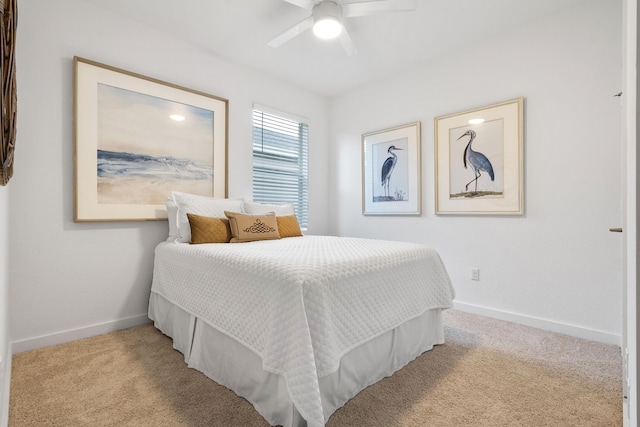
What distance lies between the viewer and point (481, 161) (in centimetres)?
281

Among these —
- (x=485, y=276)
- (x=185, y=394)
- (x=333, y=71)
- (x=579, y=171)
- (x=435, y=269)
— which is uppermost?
(x=333, y=71)

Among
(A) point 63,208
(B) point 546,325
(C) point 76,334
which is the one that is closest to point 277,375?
(C) point 76,334

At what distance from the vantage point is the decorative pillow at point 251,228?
2443 millimetres

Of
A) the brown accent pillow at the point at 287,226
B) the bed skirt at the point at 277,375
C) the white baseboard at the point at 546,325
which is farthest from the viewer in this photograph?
the brown accent pillow at the point at 287,226

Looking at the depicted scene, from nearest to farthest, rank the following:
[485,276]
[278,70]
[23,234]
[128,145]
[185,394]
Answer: [185,394], [23,234], [128,145], [485,276], [278,70]

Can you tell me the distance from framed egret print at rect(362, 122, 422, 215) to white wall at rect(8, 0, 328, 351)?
2172 mm

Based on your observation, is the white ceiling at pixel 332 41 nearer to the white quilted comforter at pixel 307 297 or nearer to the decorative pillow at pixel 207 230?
the decorative pillow at pixel 207 230

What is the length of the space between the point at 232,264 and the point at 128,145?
5.30 ft

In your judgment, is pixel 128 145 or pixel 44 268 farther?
pixel 128 145

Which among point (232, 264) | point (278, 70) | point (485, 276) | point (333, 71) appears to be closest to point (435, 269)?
point (485, 276)

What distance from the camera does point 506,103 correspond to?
8.70 feet

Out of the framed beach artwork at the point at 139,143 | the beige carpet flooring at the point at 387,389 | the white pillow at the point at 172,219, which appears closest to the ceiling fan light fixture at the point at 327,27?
the framed beach artwork at the point at 139,143

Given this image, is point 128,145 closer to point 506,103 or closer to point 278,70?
point 278,70

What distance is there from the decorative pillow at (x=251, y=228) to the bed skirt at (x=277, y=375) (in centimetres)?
68
